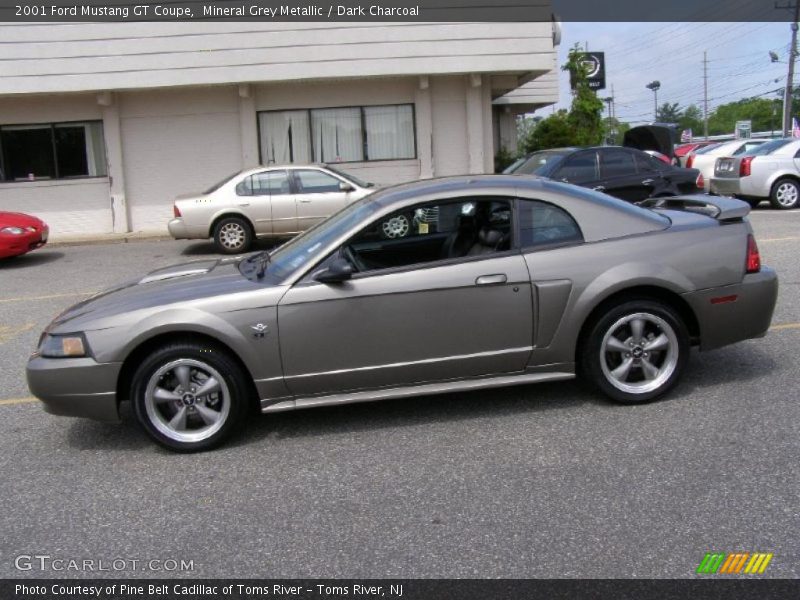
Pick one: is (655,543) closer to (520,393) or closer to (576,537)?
(576,537)

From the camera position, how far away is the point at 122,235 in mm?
17641

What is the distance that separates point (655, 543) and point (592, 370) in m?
1.63

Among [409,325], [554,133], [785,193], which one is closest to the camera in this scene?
[409,325]

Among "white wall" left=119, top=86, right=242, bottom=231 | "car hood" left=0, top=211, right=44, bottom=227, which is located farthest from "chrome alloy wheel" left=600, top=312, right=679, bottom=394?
"white wall" left=119, top=86, right=242, bottom=231

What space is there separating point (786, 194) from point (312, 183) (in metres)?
9.72

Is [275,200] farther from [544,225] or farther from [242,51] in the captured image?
[544,225]

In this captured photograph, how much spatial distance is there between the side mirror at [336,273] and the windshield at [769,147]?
14773 millimetres

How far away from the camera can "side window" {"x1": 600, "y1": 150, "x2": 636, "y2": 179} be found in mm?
12945

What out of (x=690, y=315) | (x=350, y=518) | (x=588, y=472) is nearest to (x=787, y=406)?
(x=690, y=315)

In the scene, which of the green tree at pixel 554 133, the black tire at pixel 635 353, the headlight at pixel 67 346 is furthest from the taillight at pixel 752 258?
the green tree at pixel 554 133

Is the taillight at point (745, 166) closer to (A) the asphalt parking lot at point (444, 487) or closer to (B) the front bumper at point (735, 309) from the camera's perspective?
(A) the asphalt parking lot at point (444, 487)

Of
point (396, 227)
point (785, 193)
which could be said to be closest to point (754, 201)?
point (785, 193)

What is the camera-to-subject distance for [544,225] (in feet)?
16.4

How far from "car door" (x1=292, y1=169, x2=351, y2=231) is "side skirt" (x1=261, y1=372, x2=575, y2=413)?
376 inches
